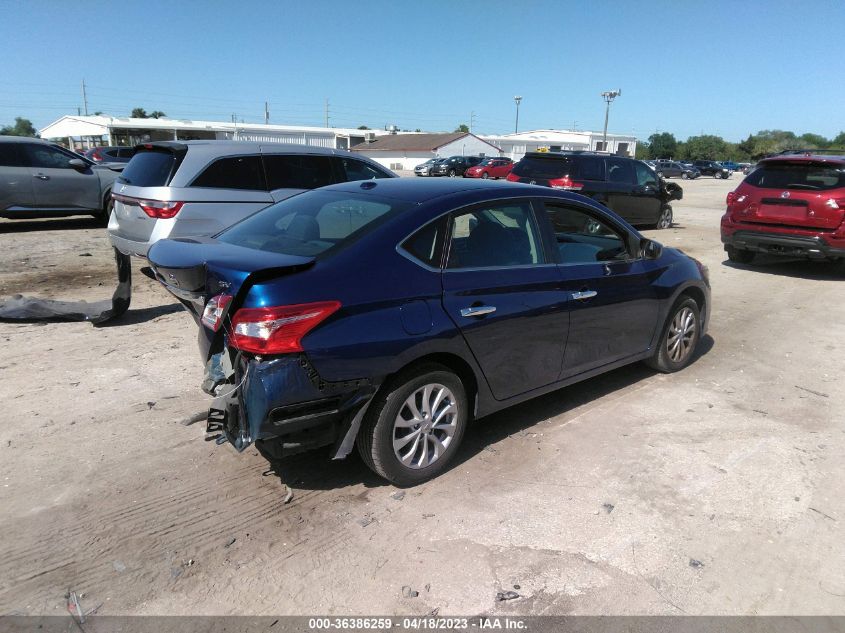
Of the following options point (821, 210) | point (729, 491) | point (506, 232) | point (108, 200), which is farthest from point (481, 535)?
point (108, 200)

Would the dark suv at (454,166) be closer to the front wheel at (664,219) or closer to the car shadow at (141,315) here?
the front wheel at (664,219)

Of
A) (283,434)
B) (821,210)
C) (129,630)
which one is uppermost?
(821,210)

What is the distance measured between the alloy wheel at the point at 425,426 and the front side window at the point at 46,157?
1151 cm

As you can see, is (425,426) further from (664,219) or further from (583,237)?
(664,219)

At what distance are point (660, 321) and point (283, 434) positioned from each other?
3.40m

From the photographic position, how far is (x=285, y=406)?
2.99 meters

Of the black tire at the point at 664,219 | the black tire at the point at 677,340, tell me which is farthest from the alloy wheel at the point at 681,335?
the black tire at the point at 664,219

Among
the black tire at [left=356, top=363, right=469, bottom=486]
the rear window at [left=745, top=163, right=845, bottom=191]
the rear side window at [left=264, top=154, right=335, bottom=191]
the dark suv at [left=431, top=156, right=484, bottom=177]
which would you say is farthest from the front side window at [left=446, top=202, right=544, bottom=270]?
the dark suv at [left=431, top=156, right=484, bottom=177]

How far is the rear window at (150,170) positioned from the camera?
6852 mm

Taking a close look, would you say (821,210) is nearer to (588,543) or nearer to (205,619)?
(588,543)

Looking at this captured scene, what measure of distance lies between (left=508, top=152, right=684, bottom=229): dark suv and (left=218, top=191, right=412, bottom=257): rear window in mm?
9844

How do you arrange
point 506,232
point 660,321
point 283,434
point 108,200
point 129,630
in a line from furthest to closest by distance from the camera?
point 108,200, point 660,321, point 506,232, point 283,434, point 129,630

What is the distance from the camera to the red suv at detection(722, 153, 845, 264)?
8961mm

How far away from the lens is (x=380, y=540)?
312 cm
